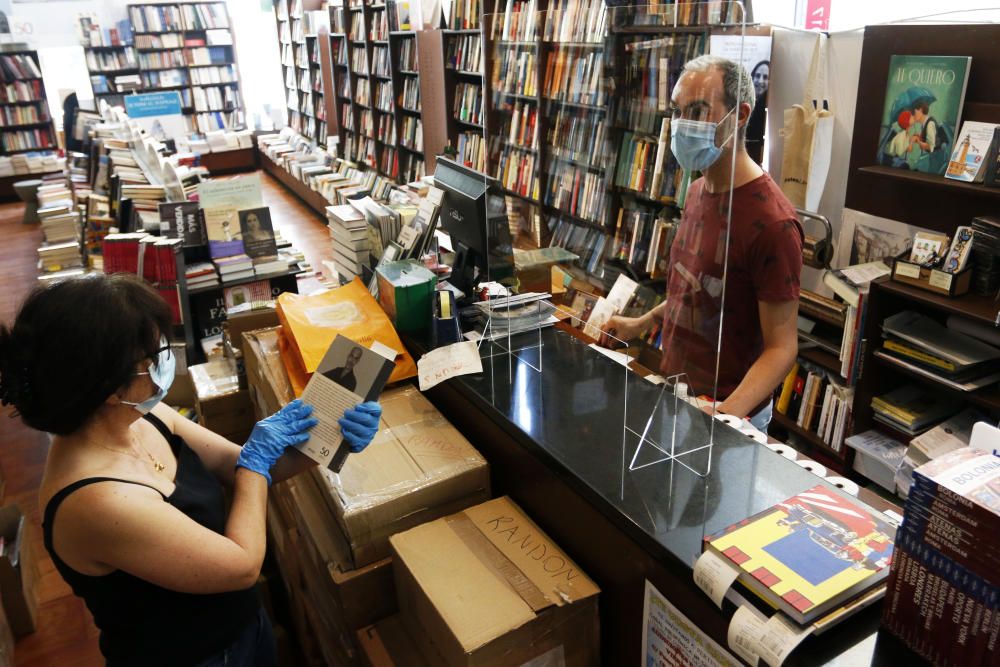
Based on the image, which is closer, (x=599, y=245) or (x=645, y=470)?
(x=645, y=470)

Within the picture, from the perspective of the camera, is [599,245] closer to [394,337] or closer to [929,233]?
[394,337]

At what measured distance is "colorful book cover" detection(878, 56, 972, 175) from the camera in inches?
101

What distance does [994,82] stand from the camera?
8.05ft

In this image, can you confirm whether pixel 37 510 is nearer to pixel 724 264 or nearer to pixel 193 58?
pixel 724 264

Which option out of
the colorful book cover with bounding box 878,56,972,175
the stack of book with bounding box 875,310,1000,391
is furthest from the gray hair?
the stack of book with bounding box 875,310,1000,391

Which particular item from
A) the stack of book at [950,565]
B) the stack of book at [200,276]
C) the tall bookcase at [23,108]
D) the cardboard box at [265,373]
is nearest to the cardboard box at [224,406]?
the cardboard box at [265,373]

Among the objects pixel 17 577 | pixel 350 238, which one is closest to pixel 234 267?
pixel 350 238

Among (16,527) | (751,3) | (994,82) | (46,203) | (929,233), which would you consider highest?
(751,3)

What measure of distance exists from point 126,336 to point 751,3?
3.26 meters

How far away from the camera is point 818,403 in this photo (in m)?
3.23

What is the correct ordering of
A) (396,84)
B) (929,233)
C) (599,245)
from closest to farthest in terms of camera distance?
(599,245)
(929,233)
(396,84)

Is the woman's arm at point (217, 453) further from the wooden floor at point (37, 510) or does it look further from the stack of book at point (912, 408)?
the stack of book at point (912, 408)

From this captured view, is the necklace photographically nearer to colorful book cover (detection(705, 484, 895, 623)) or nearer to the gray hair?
colorful book cover (detection(705, 484, 895, 623))

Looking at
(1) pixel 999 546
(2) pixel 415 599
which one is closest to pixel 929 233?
(1) pixel 999 546
